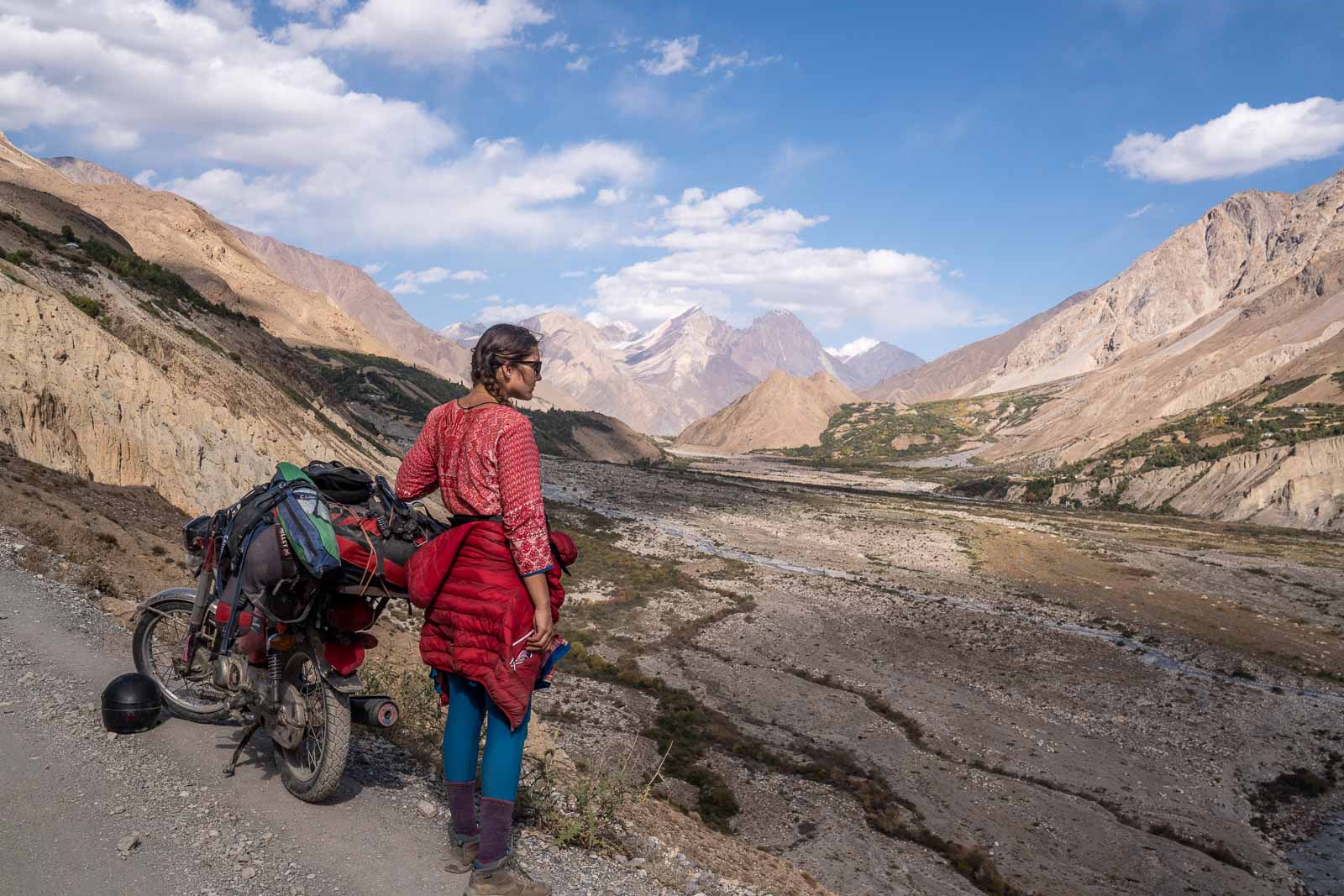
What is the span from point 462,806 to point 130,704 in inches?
103

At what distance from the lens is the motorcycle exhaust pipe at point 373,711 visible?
15.5 feet

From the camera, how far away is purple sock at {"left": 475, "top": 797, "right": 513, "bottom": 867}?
404 centimetres

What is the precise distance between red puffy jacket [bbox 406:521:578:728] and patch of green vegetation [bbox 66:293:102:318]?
63.4 ft

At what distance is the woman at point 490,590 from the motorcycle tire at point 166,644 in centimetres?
253

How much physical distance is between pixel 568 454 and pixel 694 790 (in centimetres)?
8359

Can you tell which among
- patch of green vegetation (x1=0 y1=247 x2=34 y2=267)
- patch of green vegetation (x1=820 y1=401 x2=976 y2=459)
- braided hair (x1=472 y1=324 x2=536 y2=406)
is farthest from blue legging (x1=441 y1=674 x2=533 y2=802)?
patch of green vegetation (x1=820 y1=401 x2=976 y2=459)

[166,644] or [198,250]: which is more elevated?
[198,250]

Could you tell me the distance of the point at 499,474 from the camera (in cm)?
389

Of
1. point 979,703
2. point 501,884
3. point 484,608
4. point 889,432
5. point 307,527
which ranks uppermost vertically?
point 889,432

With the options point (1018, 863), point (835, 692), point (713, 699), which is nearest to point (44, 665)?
point (1018, 863)

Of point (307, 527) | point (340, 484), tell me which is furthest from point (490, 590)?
point (340, 484)

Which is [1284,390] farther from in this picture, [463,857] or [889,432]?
[463,857]

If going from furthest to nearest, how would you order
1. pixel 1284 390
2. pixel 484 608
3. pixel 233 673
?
pixel 1284 390 < pixel 233 673 < pixel 484 608

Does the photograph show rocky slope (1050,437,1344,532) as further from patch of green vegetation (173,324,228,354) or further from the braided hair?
the braided hair
